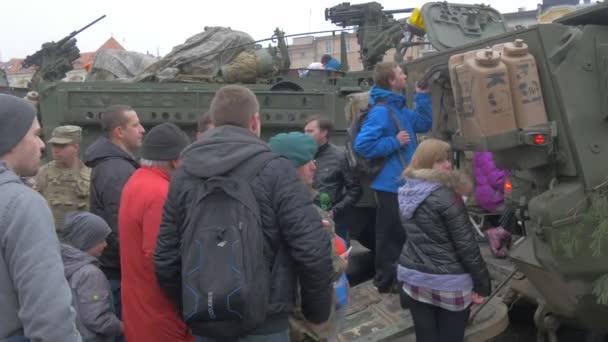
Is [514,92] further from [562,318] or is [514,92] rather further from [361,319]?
[361,319]

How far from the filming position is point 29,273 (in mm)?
1920

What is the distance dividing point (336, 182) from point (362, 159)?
1.83ft

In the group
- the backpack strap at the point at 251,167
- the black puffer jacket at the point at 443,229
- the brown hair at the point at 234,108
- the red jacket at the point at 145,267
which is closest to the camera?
the backpack strap at the point at 251,167

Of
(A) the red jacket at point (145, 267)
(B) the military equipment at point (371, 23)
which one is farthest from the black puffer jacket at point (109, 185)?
(B) the military equipment at point (371, 23)

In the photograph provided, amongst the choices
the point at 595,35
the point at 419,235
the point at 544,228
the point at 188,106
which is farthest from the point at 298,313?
the point at 188,106

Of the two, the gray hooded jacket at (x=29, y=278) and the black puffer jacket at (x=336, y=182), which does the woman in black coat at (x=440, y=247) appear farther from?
the gray hooded jacket at (x=29, y=278)

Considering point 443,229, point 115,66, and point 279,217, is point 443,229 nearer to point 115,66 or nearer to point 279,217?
point 279,217

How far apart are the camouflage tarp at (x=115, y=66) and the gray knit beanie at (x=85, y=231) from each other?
7156 millimetres

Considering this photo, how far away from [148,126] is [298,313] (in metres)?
6.53

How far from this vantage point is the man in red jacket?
9.71 feet

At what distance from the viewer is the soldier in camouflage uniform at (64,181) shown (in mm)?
4566

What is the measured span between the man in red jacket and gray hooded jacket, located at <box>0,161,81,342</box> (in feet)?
3.17

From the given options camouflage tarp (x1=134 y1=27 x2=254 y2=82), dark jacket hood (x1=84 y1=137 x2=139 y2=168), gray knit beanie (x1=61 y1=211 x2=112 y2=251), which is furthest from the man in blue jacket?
camouflage tarp (x1=134 y1=27 x2=254 y2=82)

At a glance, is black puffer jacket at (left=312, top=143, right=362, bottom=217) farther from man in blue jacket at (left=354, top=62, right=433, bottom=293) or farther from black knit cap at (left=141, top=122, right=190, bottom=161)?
black knit cap at (left=141, top=122, right=190, bottom=161)
